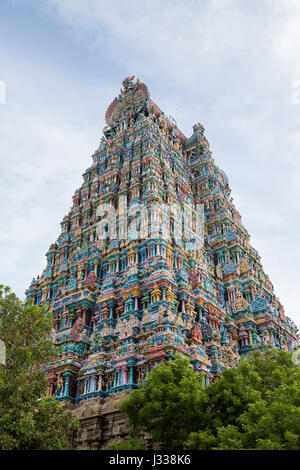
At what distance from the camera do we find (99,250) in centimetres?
3828

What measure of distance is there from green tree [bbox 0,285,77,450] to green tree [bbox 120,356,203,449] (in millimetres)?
3654

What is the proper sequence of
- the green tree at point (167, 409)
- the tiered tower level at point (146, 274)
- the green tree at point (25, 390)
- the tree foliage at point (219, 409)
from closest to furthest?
the tree foliage at point (219, 409), the green tree at point (167, 409), the green tree at point (25, 390), the tiered tower level at point (146, 274)

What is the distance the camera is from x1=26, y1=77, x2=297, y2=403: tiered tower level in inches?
1129

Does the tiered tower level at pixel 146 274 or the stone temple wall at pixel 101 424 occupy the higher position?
the tiered tower level at pixel 146 274

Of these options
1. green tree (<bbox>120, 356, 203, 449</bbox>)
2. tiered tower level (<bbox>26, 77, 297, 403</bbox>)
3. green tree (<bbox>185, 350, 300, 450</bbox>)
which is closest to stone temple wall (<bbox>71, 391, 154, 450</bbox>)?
tiered tower level (<bbox>26, 77, 297, 403</bbox>)

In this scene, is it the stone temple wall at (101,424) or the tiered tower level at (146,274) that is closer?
the stone temple wall at (101,424)

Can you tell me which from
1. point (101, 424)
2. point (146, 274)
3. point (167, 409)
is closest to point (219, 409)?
point (167, 409)

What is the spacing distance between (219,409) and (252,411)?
229 cm

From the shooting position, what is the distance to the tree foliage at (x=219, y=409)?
618 inches

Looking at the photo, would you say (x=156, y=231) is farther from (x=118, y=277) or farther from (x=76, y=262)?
(x=76, y=262)

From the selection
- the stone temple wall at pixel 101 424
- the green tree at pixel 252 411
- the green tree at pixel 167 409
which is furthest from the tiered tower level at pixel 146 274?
the green tree at pixel 252 411

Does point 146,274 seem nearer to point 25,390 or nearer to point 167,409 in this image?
point 25,390

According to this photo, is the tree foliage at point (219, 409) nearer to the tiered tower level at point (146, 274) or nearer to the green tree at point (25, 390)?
the green tree at point (25, 390)
